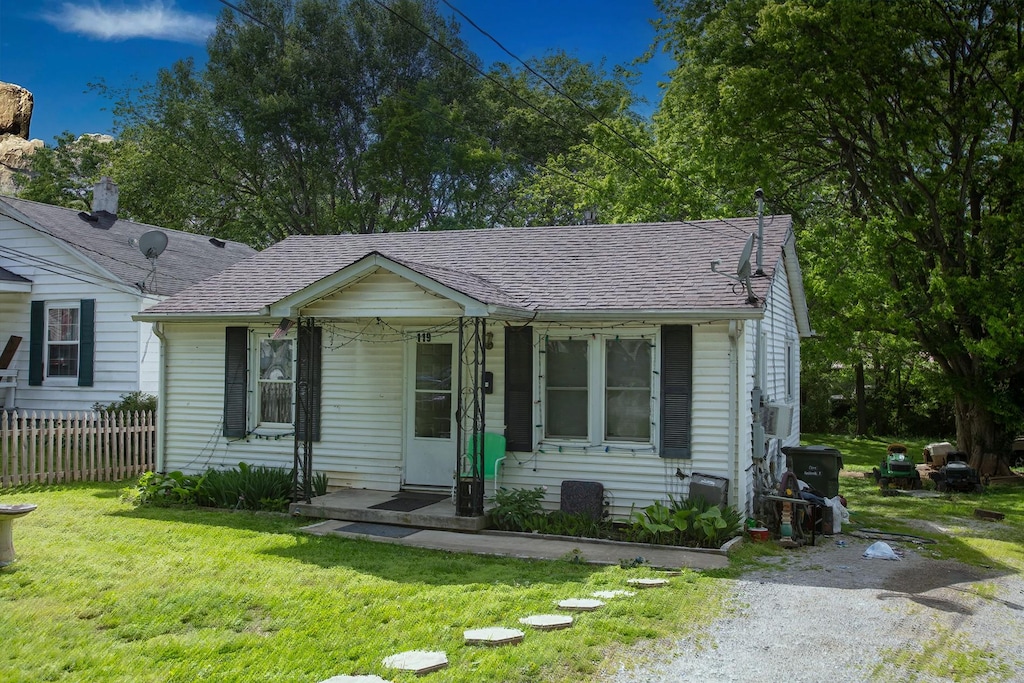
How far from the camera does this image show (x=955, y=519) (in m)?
12.6

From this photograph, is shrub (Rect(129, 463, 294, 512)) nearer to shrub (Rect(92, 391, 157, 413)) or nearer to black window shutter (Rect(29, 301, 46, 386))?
shrub (Rect(92, 391, 157, 413))

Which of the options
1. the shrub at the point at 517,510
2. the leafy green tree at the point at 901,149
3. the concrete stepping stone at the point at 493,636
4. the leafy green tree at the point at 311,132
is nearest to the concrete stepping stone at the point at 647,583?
the concrete stepping stone at the point at 493,636

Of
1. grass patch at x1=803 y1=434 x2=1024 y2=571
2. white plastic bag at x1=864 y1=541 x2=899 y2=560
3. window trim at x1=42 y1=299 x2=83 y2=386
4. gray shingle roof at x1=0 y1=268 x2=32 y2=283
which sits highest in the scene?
gray shingle roof at x1=0 y1=268 x2=32 y2=283

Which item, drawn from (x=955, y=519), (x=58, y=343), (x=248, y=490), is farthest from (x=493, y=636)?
(x=58, y=343)

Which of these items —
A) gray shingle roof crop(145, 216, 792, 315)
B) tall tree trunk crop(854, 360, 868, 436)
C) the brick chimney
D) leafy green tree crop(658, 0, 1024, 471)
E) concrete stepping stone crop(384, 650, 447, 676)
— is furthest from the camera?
tall tree trunk crop(854, 360, 868, 436)

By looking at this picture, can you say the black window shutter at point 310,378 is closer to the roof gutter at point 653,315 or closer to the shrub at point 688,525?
the roof gutter at point 653,315

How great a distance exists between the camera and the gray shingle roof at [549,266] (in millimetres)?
10484

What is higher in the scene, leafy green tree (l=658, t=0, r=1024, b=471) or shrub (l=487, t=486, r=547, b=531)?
leafy green tree (l=658, t=0, r=1024, b=471)

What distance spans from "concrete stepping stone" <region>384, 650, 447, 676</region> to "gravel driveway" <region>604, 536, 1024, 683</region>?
112 cm

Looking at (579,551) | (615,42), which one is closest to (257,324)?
(579,551)

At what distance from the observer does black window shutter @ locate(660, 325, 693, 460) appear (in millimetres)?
10133

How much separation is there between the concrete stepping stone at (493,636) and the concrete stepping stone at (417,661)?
0.35 meters

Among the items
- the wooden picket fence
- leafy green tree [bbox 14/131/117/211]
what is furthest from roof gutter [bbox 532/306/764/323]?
leafy green tree [bbox 14/131/117/211]

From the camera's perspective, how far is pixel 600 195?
26.2m
